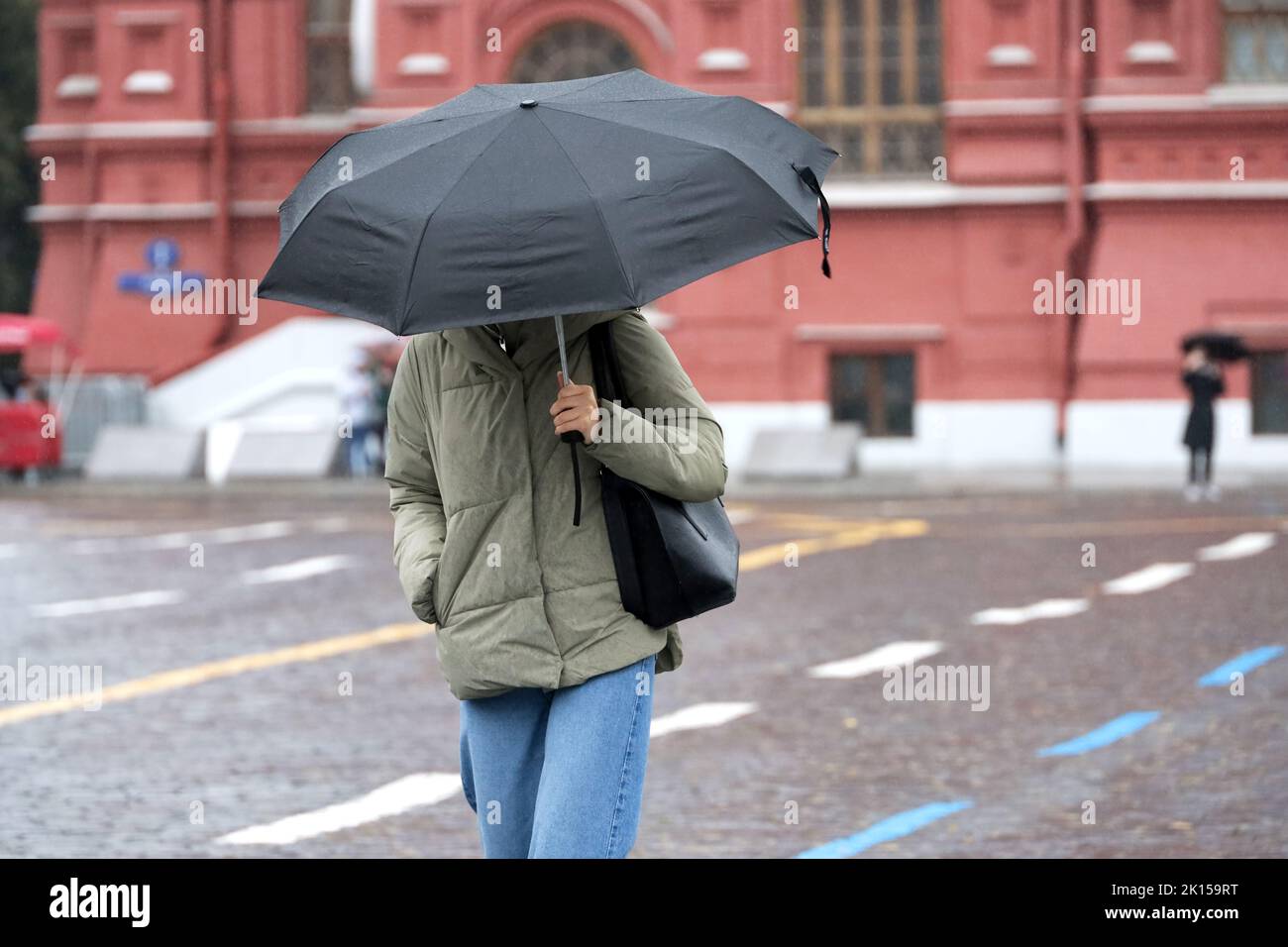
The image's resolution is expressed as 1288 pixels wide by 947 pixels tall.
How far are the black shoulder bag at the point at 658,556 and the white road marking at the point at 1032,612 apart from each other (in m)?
8.50

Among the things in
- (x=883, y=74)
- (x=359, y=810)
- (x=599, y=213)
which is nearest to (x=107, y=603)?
(x=359, y=810)

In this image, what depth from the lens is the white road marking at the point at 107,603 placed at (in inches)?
550

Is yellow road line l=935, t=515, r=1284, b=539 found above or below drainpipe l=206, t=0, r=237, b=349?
below

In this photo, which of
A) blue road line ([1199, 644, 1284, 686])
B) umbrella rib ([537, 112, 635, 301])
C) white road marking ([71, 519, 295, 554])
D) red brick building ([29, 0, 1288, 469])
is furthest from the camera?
red brick building ([29, 0, 1288, 469])

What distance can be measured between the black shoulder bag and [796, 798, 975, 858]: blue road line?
9.00 ft

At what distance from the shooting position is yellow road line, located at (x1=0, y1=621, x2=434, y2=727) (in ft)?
33.7

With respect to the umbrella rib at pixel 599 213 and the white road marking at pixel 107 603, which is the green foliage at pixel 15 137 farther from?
the umbrella rib at pixel 599 213

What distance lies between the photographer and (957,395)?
28156mm

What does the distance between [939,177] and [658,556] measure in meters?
24.4

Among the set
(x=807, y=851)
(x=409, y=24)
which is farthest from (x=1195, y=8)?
(x=807, y=851)

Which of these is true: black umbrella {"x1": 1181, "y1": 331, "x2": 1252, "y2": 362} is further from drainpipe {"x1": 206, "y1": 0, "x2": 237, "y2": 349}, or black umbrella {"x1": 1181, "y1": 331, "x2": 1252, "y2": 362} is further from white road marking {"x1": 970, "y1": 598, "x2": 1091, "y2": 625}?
drainpipe {"x1": 206, "y1": 0, "x2": 237, "y2": 349}

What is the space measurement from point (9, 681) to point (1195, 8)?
66.9 feet

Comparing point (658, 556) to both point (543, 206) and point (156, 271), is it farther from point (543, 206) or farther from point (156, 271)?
point (156, 271)

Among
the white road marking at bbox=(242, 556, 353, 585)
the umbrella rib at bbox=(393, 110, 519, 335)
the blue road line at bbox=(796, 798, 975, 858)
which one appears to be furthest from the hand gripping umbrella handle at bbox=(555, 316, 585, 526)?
the white road marking at bbox=(242, 556, 353, 585)
